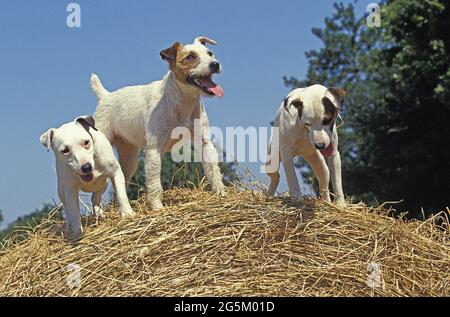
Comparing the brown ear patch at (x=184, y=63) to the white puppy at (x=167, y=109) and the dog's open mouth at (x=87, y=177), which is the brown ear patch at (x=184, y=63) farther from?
the dog's open mouth at (x=87, y=177)

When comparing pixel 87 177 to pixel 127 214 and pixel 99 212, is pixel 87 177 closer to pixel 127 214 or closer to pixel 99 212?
pixel 127 214

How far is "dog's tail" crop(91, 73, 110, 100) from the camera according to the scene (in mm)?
8047

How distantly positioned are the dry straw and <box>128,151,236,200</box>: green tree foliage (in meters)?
0.86

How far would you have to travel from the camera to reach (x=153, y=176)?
23.4 feet

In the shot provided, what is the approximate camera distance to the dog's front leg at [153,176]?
23.2 ft

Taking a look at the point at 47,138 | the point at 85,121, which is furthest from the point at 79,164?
the point at 85,121

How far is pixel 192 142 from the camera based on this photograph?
7445mm

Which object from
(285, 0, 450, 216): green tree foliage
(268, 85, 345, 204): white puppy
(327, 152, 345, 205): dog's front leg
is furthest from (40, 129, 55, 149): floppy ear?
(285, 0, 450, 216): green tree foliage

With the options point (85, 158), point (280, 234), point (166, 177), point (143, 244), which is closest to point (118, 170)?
point (85, 158)

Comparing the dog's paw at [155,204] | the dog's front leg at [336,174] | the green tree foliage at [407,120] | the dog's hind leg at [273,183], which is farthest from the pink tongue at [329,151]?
the green tree foliage at [407,120]

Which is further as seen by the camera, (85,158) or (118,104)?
(118,104)

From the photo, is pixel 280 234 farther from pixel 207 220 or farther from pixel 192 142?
pixel 192 142

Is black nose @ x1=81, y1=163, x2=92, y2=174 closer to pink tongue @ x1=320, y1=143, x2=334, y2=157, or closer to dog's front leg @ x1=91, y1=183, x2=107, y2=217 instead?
dog's front leg @ x1=91, y1=183, x2=107, y2=217
